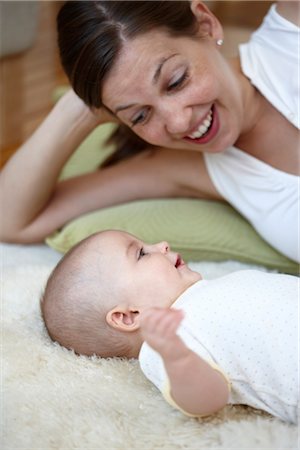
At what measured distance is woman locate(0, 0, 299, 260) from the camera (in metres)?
1.53

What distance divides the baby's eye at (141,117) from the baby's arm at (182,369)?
658 mm

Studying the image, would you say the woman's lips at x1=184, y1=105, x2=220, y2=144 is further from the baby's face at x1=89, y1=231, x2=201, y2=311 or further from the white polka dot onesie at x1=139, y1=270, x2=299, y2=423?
the white polka dot onesie at x1=139, y1=270, x2=299, y2=423

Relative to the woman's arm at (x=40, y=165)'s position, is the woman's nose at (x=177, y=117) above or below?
above

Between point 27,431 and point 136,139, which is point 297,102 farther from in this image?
point 27,431

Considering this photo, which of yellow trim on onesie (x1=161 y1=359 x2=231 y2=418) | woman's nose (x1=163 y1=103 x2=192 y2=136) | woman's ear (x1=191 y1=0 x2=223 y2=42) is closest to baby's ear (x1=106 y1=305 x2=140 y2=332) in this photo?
yellow trim on onesie (x1=161 y1=359 x2=231 y2=418)

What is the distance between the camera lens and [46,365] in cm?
130

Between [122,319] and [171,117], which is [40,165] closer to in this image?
[171,117]

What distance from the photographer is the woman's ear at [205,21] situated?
1659 millimetres

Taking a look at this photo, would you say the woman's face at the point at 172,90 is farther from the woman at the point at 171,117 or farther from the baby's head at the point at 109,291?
Result: the baby's head at the point at 109,291

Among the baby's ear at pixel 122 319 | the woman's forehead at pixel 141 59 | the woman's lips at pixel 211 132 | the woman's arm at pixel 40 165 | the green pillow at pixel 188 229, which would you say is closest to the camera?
the baby's ear at pixel 122 319

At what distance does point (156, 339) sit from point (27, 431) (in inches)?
12.3

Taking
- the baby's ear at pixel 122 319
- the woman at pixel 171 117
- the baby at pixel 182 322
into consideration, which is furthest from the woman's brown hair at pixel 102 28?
the baby's ear at pixel 122 319

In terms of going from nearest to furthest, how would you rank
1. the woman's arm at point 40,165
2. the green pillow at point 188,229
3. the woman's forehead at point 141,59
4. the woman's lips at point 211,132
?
the woman's forehead at point 141,59, the woman's lips at point 211,132, the green pillow at point 188,229, the woman's arm at point 40,165

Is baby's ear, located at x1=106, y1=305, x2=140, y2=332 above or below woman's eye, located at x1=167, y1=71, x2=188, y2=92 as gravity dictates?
below
